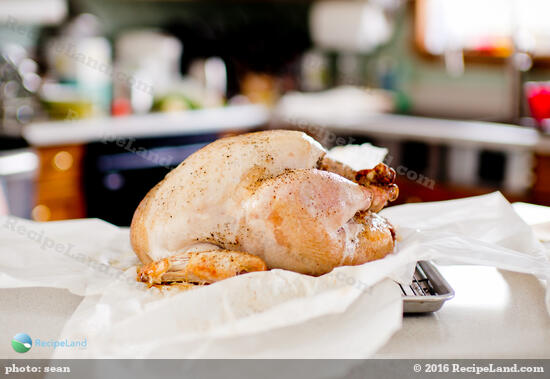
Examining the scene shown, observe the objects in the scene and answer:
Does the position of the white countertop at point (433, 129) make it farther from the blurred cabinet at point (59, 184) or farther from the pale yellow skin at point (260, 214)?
the pale yellow skin at point (260, 214)

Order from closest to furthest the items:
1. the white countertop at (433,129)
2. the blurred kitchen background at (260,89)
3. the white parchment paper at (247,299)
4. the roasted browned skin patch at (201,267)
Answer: the white parchment paper at (247,299) < the roasted browned skin patch at (201,267) < the white countertop at (433,129) < the blurred kitchen background at (260,89)

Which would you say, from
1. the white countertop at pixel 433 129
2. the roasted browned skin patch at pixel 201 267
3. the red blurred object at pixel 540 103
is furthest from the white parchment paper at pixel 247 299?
the red blurred object at pixel 540 103

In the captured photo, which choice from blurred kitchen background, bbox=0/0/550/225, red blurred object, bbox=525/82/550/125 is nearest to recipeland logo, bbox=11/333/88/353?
blurred kitchen background, bbox=0/0/550/225

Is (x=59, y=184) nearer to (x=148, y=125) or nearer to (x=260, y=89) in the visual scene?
Result: (x=148, y=125)

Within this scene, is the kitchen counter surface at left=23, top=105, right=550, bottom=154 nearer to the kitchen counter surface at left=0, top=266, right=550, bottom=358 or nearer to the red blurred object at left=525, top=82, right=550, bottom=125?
the red blurred object at left=525, top=82, right=550, bottom=125

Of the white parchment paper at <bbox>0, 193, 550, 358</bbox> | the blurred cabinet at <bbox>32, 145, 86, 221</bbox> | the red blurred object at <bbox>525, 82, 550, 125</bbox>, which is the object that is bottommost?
the blurred cabinet at <bbox>32, 145, 86, 221</bbox>

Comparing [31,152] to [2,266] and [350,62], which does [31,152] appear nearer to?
[2,266]

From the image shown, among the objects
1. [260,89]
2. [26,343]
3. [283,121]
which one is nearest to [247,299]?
[26,343]
